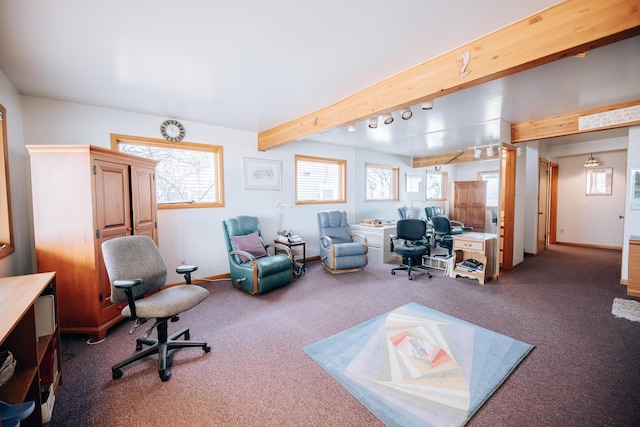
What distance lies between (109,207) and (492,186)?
17.2ft

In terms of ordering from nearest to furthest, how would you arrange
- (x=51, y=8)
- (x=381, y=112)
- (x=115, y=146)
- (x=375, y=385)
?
(x=51, y=8) < (x=375, y=385) < (x=381, y=112) < (x=115, y=146)

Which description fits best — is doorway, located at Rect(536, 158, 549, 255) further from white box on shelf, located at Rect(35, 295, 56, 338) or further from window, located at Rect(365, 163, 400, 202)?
white box on shelf, located at Rect(35, 295, 56, 338)

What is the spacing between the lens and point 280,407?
1.61 m

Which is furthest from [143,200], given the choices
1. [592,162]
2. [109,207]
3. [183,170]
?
[592,162]

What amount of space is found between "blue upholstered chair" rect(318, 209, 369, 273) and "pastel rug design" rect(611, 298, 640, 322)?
3.00m

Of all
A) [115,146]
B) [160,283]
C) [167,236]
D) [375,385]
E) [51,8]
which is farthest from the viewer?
[167,236]

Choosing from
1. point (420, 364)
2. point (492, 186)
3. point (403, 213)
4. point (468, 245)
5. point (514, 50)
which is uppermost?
point (514, 50)

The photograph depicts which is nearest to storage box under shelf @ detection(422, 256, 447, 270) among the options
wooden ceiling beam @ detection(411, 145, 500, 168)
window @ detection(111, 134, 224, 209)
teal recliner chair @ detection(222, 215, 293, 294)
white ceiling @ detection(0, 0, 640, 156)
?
wooden ceiling beam @ detection(411, 145, 500, 168)

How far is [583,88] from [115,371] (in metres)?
5.12

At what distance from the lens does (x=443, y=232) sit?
475 cm

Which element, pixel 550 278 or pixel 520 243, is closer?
pixel 550 278

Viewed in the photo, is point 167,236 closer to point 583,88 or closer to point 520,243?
point 583,88

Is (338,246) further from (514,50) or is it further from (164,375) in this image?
(514,50)

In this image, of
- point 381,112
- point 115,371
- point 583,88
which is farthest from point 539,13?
point 115,371
